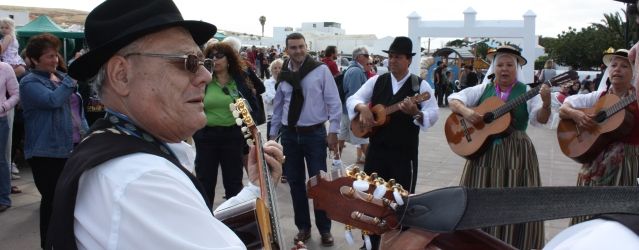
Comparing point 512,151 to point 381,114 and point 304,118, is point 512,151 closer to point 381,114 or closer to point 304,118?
point 381,114

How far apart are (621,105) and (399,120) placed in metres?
1.72

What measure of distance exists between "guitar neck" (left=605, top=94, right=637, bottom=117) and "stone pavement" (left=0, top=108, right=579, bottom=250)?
152cm

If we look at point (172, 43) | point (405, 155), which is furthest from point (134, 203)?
point (405, 155)

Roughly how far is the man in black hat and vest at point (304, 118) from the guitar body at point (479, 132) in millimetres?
1121

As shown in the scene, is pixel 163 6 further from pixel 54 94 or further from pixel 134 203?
pixel 54 94

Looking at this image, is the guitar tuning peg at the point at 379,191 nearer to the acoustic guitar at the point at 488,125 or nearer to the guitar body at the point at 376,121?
the acoustic guitar at the point at 488,125

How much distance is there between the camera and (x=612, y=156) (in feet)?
12.9

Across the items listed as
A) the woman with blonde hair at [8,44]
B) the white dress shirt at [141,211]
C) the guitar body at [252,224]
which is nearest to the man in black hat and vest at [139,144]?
the white dress shirt at [141,211]

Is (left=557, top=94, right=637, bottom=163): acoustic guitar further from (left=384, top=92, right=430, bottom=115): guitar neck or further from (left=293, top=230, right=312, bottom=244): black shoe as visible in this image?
(left=293, top=230, right=312, bottom=244): black shoe

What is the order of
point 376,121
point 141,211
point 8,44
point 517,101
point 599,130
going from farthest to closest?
point 8,44
point 376,121
point 517,101
point 599,130
point 141,211

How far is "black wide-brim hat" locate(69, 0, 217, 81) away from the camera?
145 cm

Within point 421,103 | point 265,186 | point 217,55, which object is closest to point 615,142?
point 421,103

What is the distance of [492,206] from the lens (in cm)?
153

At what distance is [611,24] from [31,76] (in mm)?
31841
